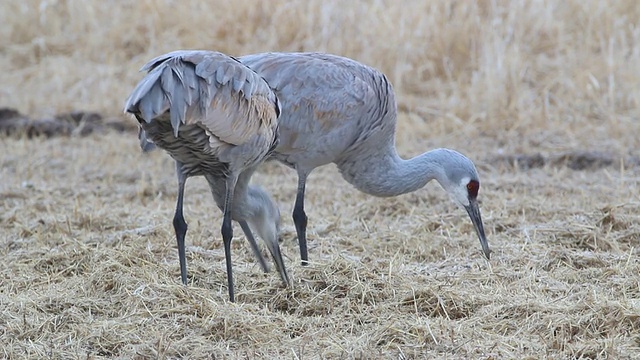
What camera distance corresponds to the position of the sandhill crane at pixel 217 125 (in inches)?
177

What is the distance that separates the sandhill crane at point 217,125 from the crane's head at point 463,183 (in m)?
1.08

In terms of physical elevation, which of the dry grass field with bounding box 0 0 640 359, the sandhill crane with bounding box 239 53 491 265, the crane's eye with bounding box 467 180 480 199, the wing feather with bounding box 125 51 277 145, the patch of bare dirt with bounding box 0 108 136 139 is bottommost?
the patch of bare dirt with bounding box 0 108 136 139

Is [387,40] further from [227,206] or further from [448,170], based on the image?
[227,206]

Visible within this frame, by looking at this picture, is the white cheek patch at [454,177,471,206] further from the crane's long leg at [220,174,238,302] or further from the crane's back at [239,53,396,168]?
the crane's long leg at [220,174,238,302]

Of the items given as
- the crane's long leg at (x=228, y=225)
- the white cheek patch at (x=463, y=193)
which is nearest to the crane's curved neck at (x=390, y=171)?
the white cheek patch at (x=463, y=193)

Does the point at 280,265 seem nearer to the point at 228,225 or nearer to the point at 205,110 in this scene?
the point at 228,225

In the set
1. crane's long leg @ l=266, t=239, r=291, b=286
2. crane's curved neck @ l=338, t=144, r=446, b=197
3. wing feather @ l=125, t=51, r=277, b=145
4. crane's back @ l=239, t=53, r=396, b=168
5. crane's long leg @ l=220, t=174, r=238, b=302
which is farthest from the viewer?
crane's curved neck @ l=338, t=144, r=446, b=197

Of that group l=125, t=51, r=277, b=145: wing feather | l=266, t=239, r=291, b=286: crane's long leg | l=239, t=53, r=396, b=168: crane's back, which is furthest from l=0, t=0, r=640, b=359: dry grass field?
l=125, t=51, r=277, b=145: wing feather

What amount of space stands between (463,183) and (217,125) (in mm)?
1713

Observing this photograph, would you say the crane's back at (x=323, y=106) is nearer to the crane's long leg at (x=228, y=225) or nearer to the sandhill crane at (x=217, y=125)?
the sandhill crane at (x=217, y=125)

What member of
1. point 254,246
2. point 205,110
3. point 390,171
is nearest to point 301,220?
point 254,246

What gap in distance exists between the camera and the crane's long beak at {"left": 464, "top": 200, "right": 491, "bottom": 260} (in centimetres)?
577

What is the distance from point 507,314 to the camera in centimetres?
476

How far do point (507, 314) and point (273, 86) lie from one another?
6.06 ft
